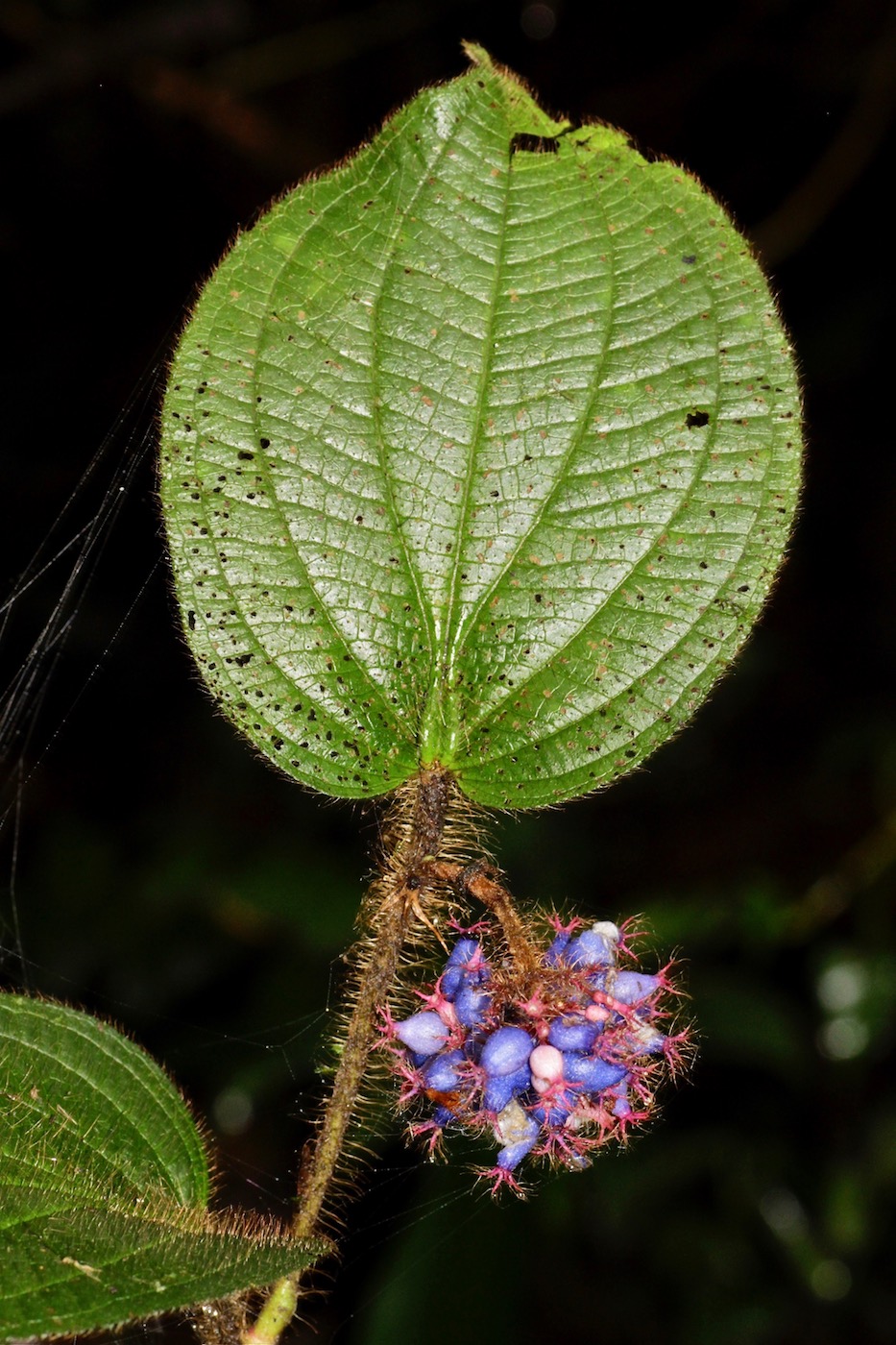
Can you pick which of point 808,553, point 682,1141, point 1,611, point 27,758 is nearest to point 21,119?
point 1,611

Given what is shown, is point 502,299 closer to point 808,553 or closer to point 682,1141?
point 682,1141

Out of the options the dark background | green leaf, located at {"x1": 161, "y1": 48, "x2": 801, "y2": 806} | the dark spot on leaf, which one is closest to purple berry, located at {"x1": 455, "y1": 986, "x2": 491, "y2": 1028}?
green leaf, located at {"x1": 161, "y1": 48, "x2": 801, "y2": 806}

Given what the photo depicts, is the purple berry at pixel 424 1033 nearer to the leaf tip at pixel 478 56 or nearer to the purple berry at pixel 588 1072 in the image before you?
the purple berry at pixel 588 1072

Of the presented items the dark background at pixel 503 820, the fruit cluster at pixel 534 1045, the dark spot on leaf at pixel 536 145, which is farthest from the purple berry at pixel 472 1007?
the dark background at pixel 503 820

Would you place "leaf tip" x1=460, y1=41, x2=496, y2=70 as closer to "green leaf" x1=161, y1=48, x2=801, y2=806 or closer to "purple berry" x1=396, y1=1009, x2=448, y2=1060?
"green leaf" x1=161, y1=48, x2=801, y2=806

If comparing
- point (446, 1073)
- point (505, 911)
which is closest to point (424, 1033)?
point (446, 1073)
